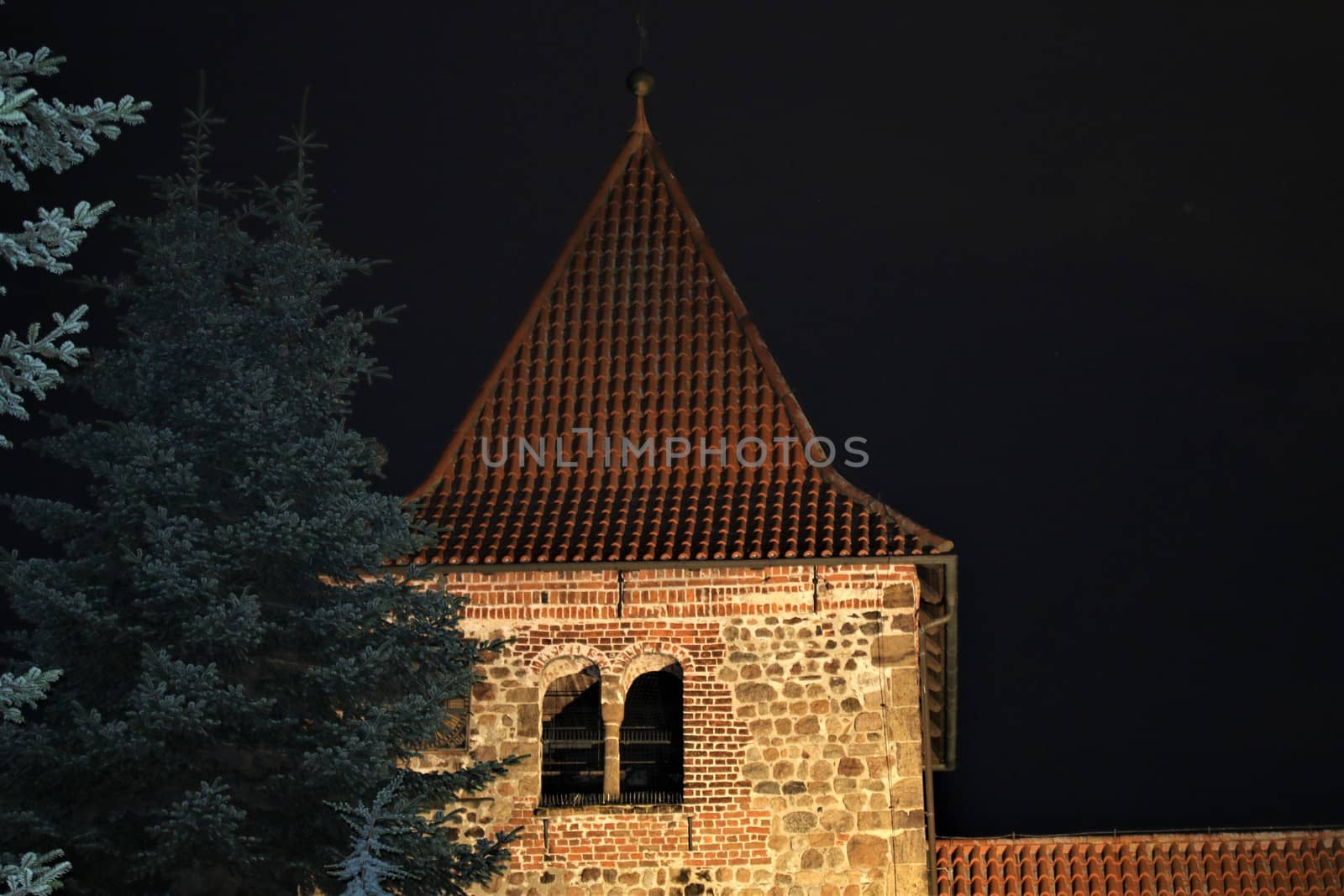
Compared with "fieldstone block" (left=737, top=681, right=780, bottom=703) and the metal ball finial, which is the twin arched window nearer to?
"fieldstone block" (left=737, top=681, right=780, bottom=703)

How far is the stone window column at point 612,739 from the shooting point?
50.5 feet

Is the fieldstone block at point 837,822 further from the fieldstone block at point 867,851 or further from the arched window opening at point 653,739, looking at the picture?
the arched window opening at point 653,739

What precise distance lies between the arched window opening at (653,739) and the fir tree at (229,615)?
1619mm

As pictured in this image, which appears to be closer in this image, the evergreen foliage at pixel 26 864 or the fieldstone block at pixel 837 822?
the evergreen foliage at pixel 26 864

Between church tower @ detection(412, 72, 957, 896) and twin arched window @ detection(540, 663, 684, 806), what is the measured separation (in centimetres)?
2

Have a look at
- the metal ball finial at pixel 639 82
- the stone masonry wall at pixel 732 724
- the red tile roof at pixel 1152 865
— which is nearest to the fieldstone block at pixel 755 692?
the stone masonry wall at pixel 732 724

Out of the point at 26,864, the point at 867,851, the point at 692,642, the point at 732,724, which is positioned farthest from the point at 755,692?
the point at 26,864

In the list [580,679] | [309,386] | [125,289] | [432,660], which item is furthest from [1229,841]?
[125,289]

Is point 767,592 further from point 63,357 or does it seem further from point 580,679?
point 63,357

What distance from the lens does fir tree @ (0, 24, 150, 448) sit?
815cm

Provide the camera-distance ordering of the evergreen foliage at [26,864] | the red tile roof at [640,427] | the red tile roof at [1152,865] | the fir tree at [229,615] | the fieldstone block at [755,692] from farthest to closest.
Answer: the red tile roof at [1152,865], the red tile roof at [640,427], the fieldstone block at [755,692], the fir tree at [229,615], the evergreen foliage at [26,864]

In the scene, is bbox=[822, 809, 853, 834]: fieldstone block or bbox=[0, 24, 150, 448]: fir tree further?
bbox=[822, 809, 853, 834]: fieldstone block

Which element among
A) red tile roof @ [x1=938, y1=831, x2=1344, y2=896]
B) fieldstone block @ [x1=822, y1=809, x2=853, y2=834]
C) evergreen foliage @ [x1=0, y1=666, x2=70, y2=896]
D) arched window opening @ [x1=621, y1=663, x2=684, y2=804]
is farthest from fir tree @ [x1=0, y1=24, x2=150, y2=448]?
red tile roof @ [x1=938, y1=831, x2=1344, y2=896]

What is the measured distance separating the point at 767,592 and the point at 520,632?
2023mm
